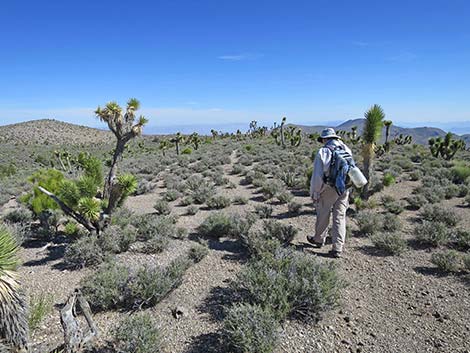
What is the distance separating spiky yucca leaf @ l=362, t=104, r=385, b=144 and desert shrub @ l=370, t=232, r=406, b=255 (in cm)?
490

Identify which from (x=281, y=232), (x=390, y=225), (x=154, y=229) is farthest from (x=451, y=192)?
(x=154, y=229)

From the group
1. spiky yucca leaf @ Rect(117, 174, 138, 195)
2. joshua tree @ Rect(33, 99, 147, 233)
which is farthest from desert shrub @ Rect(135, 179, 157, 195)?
spiky yucca leaf @ Rect(117, 174, 138, 195)

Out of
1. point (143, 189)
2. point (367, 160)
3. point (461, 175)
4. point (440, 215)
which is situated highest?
point (367, 160)

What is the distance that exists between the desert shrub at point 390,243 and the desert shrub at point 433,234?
0.64 metres

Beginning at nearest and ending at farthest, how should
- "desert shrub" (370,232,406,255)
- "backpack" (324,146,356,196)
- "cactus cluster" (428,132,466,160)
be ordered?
"backpack" (324,146,356,196)
"desert shrub" (370,232,406,255)
"cactus cluster" (428,132,466,160)

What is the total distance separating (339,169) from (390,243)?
2.06m

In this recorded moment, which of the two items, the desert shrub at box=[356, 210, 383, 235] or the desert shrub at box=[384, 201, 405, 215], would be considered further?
the desert shrub at box=[384, 201, 405, 215]

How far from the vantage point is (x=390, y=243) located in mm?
6398

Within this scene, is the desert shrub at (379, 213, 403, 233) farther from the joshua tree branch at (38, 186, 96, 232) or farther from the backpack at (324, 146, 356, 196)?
the joshua tree branch at (38, 186, 96, 232)

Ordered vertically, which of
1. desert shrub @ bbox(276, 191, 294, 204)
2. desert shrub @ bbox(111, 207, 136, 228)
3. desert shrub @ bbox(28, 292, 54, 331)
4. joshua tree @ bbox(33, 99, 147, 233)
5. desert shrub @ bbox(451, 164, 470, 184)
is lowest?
desert shrub @ bbox(28, 292, 54, 331)

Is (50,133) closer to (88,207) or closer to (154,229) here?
(154,229)

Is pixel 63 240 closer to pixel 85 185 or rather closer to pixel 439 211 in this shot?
pixel 85 185

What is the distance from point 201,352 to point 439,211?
25.1 feet

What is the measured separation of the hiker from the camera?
19.5 ft
